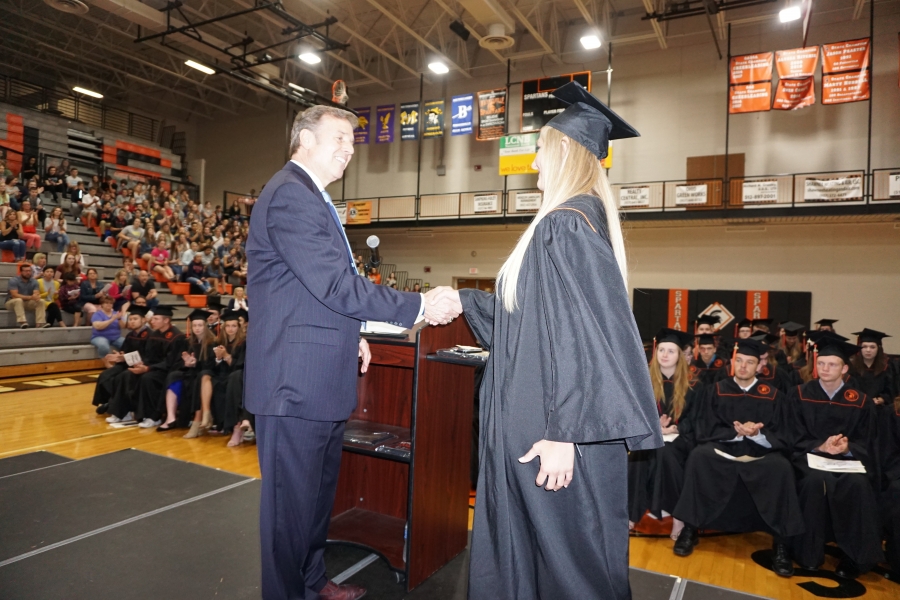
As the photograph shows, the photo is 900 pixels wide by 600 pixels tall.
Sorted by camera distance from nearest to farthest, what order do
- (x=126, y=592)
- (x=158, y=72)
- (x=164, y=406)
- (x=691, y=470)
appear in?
(x=126, y=592) < (x=691, y=470) < (x=164, y=406) < (x=158, y=72)

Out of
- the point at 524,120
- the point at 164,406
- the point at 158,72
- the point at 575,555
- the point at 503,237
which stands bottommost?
the point at 164,406

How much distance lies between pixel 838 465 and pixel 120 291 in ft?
40.7

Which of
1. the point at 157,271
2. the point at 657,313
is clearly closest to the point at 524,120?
the point at 657,313

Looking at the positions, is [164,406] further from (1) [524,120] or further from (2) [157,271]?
(1) [524,120]

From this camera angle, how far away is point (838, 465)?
3.72 metres

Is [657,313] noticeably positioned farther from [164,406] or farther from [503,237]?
[164,406]

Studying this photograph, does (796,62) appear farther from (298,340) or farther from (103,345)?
(103,345)

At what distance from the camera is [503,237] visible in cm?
1803

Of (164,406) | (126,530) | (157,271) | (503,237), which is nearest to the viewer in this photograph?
(126,530)

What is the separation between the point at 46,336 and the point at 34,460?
7054 mm

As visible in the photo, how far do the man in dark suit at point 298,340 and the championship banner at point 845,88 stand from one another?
14.2 m

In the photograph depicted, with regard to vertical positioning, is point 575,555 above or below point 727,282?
below

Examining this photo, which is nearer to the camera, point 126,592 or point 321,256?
point 321,256

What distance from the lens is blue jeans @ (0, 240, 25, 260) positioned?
11.0m
